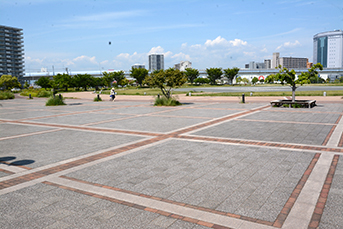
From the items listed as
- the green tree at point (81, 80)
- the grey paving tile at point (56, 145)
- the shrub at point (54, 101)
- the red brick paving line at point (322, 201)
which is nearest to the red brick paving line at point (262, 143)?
the red brick paving line at point (322, 201)

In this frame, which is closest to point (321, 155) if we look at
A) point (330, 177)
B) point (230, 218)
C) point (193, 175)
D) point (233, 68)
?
point (330, 177)

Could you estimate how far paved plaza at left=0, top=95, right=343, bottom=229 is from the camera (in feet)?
14.1

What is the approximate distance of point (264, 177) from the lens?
602 centimetres

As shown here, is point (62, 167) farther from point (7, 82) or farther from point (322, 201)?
point (7, 82)

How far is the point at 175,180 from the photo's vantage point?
5.93 m

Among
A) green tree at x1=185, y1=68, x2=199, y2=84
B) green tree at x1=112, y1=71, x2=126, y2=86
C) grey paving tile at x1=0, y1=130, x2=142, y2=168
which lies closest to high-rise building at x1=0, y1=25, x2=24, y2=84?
green tree at x1=112, y1=71, x2=126, y2=86

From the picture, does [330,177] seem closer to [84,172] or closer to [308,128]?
[84,172]

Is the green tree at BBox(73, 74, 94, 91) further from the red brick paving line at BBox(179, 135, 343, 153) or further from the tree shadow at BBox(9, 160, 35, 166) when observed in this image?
the tree shadow at BBox(9, 160, 35, 166)

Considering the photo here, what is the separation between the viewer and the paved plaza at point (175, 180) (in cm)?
430

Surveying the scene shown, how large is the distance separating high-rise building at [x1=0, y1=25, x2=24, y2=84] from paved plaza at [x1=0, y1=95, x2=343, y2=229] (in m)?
130

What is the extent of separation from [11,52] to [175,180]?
141815 millimetres

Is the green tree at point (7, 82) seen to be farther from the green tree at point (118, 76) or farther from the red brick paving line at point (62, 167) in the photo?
the red brick paving line at point (62, 167)

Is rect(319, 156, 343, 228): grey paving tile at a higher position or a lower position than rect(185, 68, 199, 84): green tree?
lower

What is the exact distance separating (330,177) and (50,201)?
5.51 m
